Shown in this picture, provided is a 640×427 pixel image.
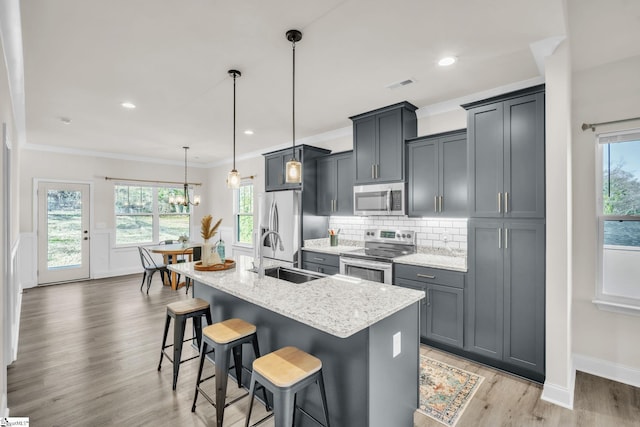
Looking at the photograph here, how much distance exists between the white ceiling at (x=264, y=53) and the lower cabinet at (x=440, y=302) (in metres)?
1.98

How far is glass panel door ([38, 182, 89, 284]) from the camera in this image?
19.4 ft

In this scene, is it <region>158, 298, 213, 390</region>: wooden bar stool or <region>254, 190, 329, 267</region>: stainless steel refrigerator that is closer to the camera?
<region>158, 298, 213, 390</region>: wooden bar stool

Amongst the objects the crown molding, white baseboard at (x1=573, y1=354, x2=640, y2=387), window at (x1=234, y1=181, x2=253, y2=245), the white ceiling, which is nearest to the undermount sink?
the white ceiling

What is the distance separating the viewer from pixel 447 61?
2621mm

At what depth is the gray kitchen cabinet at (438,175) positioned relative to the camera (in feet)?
10.7

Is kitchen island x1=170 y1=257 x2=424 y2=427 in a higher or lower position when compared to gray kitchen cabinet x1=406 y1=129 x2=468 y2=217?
lower

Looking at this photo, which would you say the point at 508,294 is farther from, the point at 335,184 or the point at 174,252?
the point at 174,252

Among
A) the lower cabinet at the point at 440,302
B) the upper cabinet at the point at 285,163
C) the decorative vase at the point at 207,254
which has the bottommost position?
the lower cabinet at the point at 440,302

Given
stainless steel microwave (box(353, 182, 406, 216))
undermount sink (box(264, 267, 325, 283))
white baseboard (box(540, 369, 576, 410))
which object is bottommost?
white baseboard (box(540, 369, 576, 410))

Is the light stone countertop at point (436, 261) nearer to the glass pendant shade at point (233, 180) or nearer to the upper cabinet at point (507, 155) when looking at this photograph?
the upper cabinet at point (507, 155)

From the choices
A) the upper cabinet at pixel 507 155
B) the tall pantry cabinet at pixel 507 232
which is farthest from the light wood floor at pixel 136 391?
the upper cabinet at pixel 507 155

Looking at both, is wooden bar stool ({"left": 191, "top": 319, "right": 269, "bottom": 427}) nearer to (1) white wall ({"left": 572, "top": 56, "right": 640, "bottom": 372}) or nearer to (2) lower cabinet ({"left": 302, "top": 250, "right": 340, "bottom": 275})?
(2) lower cabinet ({"left": 302, "top": 250, "right": 340, "bottom": 275})

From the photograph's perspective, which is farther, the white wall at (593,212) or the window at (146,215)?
the window at (146,215)

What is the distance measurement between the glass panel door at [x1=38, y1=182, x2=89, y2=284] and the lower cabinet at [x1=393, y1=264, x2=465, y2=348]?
6.72 m
